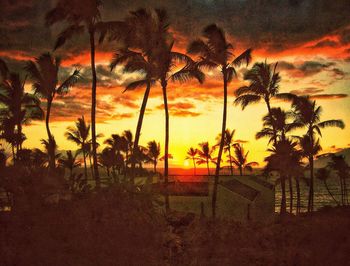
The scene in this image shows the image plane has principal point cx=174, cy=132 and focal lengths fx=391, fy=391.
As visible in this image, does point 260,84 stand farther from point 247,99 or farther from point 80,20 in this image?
point 80,20

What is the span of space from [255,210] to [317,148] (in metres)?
15.0

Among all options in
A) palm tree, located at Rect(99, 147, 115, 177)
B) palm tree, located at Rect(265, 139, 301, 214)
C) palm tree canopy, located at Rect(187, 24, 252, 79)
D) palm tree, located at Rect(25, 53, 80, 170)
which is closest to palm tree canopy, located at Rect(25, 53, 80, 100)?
palm tree, located at Rect(25, 53, 80, 170)

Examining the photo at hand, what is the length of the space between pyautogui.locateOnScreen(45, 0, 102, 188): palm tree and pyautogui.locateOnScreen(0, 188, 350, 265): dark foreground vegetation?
10.2 m

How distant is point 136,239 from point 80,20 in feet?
51.2

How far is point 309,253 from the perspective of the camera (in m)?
10.2

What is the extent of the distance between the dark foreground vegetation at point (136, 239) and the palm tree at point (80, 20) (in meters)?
10.2

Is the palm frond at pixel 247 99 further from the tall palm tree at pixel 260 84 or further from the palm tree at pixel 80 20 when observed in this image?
the palm tree at pixel 80 20

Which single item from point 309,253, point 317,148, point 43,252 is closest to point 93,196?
point 43,252

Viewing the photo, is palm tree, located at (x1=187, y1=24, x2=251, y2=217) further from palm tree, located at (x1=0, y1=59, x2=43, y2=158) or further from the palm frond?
palm tree, located at (x1=0, y1=59, x2=43, y2=158)

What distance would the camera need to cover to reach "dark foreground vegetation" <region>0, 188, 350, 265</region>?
930 cm

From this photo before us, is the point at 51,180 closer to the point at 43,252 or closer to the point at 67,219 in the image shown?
the point at 67,219

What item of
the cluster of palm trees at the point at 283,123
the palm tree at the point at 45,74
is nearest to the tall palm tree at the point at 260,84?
the cluster of palm trees at the point at 283,123

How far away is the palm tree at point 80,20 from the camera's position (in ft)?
70.0

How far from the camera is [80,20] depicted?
870 inches
